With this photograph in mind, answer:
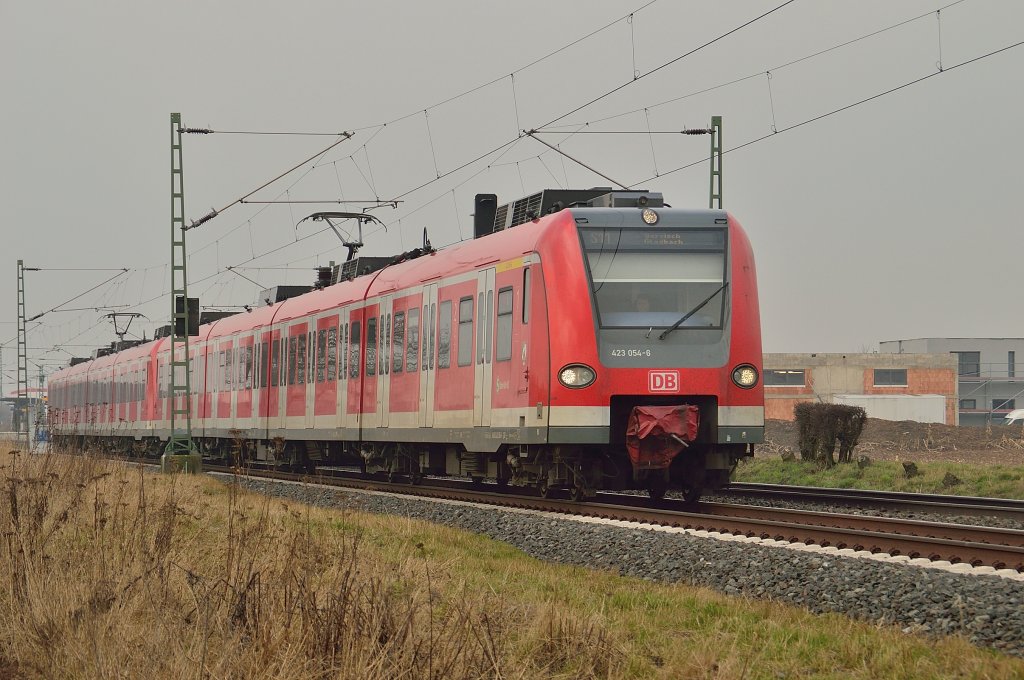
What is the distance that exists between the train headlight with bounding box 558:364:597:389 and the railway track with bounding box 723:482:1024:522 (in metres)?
3.82

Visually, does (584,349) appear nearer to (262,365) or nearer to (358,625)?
(358,625)

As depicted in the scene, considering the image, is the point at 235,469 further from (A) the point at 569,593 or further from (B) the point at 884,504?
(B) the point at 884,504

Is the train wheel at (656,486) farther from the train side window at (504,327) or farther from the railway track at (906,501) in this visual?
the train side window at (504,327)

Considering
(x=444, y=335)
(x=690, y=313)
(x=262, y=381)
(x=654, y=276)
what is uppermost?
(x=654, y=276)

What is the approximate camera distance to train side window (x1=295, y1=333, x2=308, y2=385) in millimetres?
26141

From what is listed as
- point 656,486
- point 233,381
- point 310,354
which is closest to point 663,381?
point 656,486

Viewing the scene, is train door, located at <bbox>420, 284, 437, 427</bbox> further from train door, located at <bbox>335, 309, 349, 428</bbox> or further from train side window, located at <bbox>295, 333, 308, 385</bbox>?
train side window, located at <bbox>295, 333, 308, 385</bbox>

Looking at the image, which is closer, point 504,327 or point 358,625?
point 358,625

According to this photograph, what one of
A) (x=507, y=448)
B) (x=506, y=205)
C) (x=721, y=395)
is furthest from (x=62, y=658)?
(x=506, y=205)

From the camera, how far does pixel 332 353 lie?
953 inches

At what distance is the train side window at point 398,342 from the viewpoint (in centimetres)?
2039

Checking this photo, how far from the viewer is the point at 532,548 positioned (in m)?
12.7

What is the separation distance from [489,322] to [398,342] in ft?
13.0

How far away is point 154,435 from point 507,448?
2430 centimetres
